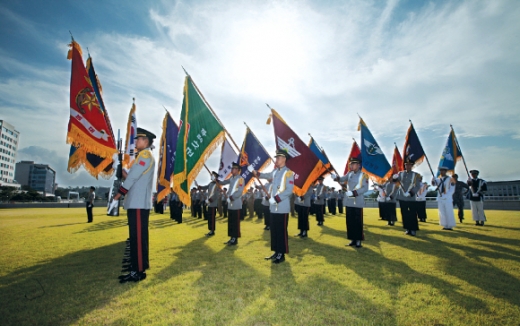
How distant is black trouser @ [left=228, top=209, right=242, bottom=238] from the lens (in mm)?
7680

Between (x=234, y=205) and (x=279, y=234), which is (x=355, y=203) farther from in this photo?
(x=234, y=205)

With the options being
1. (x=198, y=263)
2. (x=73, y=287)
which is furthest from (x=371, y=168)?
(x=73, y=287)

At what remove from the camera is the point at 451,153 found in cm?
1182

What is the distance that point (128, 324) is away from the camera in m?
2.80

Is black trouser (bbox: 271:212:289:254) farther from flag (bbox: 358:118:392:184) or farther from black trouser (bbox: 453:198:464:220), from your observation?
black trouser (bbox: 453:198:464:220)

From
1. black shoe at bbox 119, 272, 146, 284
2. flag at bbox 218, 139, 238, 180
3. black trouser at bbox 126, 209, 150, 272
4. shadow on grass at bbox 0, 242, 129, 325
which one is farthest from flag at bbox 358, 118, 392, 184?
shadow on grass at bbox 0, 242, 129, 325

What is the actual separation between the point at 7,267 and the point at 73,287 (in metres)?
2.58

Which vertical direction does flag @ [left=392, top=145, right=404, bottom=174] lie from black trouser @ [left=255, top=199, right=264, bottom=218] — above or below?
above

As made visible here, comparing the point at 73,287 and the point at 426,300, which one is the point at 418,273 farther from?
the point at 73,287

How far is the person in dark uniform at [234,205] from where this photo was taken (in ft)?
25.2

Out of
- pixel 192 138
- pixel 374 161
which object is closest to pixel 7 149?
pixel 192 138

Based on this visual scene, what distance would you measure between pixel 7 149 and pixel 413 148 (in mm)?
147245

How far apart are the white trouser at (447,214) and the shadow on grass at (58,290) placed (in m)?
12.0

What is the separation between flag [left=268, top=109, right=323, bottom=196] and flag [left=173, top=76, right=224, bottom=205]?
176 centimetres
